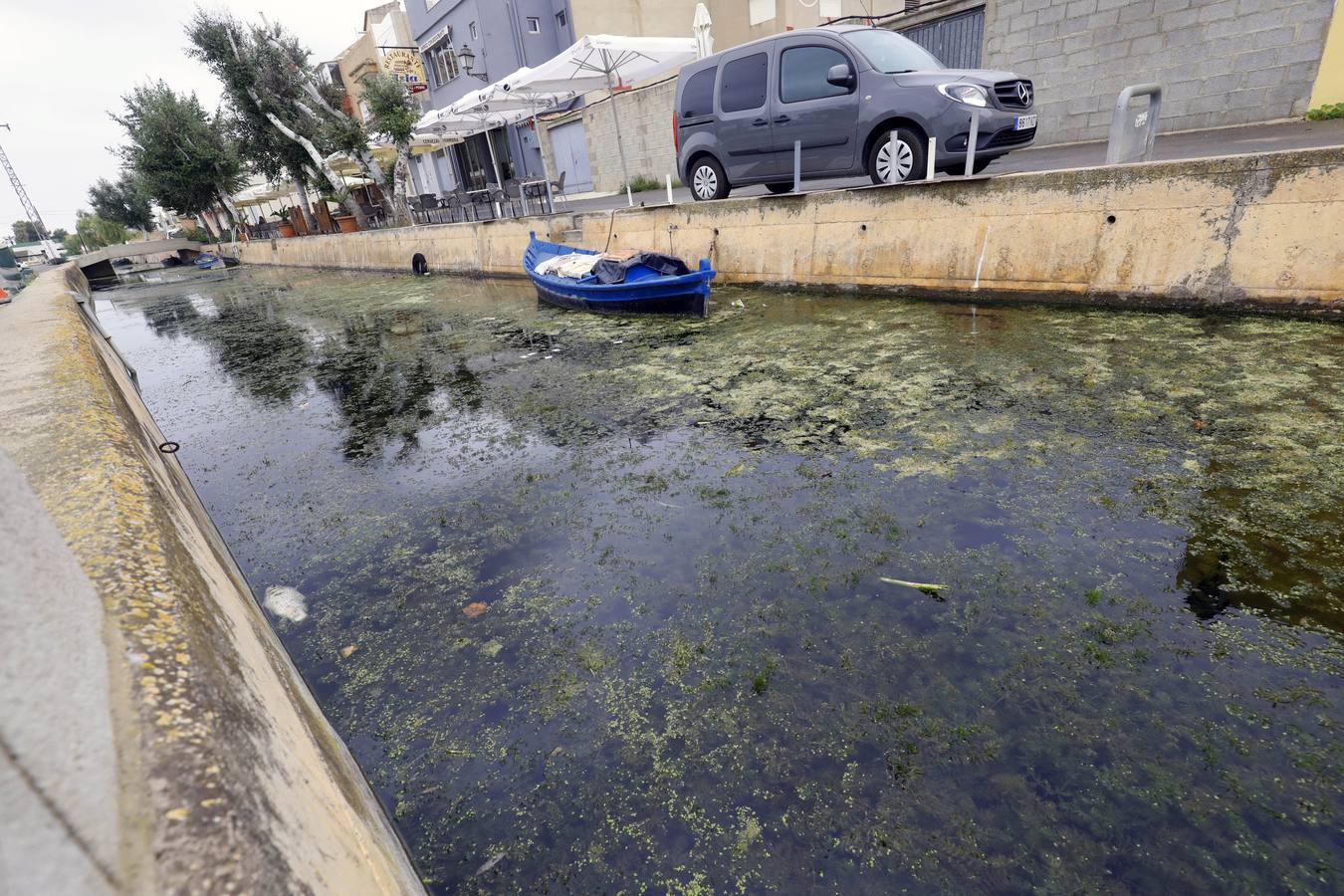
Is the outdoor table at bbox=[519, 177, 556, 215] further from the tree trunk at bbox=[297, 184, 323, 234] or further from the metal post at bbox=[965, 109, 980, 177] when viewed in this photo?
the tree trunk at bbox=[297, 184, 323, 234]

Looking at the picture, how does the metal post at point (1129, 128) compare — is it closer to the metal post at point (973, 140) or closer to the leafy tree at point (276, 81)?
the metal post at point (973, 140)

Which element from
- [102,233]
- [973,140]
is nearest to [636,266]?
[973,140]

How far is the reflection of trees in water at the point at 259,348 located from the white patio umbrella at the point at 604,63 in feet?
21.3

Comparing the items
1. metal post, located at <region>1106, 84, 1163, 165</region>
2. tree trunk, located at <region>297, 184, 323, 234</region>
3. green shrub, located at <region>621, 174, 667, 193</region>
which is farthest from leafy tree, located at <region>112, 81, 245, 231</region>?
metal post, located at <region>1106, 84, 1163, 165</region>

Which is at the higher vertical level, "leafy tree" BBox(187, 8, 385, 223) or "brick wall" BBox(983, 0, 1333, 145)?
"leafy tree" BBox(187, 8, 385, 223)

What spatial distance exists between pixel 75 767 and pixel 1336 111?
1092cm

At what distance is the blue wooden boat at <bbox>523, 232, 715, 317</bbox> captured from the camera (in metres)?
6.83

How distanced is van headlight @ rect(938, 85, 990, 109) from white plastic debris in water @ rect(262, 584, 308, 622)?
6449mm

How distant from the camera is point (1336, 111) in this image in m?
6.94

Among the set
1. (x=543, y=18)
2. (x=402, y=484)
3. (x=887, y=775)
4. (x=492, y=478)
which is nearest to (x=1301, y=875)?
(x=887, y=775)

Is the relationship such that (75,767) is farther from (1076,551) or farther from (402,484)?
(402,484)

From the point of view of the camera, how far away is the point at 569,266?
26.8ft

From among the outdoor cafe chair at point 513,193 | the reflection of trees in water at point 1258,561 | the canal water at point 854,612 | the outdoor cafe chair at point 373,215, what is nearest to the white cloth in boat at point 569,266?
the canal water at point 854,612

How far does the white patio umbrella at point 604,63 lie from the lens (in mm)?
12227
